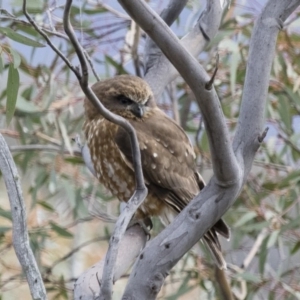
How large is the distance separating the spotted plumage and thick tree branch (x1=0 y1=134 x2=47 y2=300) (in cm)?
90

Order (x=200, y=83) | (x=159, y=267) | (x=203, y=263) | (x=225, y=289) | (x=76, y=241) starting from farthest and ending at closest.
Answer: (x=76, y=241) < (x=203, y=263) < (x=225, y=289) < (x=159, y=267) < (x=200, y=83)

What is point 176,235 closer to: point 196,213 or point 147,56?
point 196,213

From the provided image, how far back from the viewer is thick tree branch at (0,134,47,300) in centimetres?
173

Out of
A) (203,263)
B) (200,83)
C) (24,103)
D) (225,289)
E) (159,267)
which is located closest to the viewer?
(200,83)

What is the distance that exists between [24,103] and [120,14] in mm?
549

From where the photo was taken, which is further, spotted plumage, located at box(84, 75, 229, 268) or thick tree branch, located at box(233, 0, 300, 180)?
spotted plumage, located at box(84, 75, 229, 268)

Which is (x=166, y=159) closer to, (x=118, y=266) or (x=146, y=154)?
(x=146, y=154)

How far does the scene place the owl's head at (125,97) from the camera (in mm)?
2768

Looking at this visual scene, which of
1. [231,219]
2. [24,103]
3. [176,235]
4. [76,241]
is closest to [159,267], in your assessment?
[176,235]

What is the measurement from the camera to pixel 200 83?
1.59 m

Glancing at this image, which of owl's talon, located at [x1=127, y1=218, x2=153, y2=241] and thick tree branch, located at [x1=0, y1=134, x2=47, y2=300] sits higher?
owl's talon, located at [x1=127, y1=218, x2=153, y2=241]

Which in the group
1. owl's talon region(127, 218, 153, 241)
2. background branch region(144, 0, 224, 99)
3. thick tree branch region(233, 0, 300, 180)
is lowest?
owl's talon region(127, 218, 153, 241)

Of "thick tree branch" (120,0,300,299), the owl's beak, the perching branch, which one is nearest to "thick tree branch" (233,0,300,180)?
"thick tree branch" (120,0,300,299)

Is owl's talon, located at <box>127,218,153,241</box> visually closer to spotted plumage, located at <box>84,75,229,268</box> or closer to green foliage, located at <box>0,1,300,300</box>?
spotted plumage, located at <box>84,75,229,268</box>
